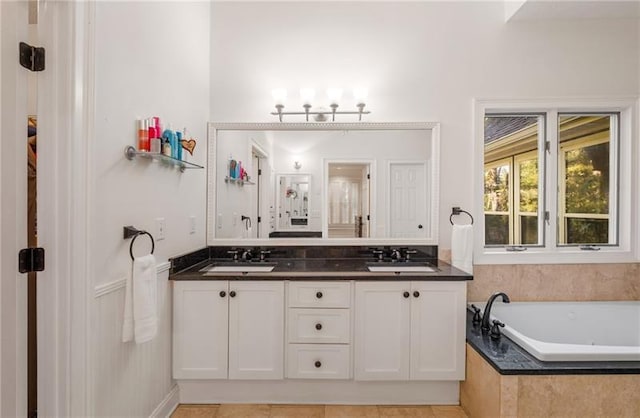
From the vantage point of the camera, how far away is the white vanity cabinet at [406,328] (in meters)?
2.06

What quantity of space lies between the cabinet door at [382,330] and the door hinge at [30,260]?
1.57 meters

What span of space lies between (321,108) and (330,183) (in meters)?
0.61

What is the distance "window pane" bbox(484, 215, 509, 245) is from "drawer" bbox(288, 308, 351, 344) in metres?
1.46

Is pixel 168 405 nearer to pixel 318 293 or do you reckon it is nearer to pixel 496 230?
pixel 318 293

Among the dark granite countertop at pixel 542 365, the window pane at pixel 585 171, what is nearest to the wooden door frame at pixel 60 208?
the dark granite countertop at pixel 542 365

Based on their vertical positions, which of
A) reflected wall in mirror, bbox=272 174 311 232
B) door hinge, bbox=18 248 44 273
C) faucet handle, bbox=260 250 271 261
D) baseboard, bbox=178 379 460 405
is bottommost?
baseboard, bbox=178 379 460 405

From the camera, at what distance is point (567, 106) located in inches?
101

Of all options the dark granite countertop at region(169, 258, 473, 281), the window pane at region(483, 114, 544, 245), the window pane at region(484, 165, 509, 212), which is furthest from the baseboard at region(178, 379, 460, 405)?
the window pane at region(484, 165, 509, 212)

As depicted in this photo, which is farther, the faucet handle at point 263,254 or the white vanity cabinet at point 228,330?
the faucet handle at point 263,254

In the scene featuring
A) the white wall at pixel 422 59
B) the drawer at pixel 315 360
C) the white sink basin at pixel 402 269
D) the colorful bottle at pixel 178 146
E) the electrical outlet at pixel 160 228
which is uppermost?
the white wall at pixel 422 59

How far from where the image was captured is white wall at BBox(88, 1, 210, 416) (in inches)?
55.2

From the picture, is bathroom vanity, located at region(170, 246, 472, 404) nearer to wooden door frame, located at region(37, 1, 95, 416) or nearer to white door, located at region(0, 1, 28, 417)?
wooden door frame, located at region(37, 1, 95, 416)

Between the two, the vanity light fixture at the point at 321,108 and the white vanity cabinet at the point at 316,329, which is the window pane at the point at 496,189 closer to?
the vanity light fixture at the point at 321,108

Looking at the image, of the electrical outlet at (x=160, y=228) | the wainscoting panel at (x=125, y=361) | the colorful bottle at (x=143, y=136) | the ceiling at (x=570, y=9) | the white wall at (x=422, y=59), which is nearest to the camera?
the wainscoting panel at (x=125, y=361)
